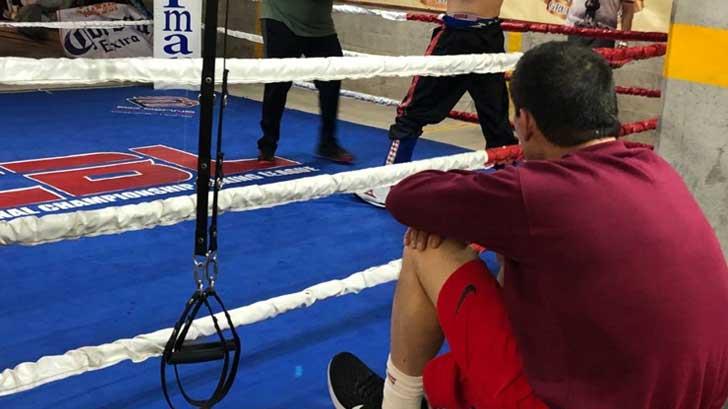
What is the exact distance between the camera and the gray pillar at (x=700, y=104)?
7.80ft

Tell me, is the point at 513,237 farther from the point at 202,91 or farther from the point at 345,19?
the point at 345,19

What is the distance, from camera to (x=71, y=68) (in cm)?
155

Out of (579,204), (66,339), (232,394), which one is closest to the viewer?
(579,204)

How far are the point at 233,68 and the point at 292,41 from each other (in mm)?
2255

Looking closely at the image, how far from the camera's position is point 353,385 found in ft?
6.12

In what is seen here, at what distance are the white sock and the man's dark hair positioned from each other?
50cm

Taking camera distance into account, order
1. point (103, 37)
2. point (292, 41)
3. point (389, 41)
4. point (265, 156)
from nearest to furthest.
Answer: point (292, 41), point (265, 156), point (389, 41), point (103, 37)

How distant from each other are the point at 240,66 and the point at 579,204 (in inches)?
30.9

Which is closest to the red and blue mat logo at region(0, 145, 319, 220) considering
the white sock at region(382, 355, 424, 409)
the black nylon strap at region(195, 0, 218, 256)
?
the black nylon strap at region(195, 0, 218, 256)

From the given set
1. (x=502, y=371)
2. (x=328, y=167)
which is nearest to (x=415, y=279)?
(x=502, y=371)

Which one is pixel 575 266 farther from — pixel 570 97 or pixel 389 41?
pixel 389 41

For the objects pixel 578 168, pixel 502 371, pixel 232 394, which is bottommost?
pixel 232 394

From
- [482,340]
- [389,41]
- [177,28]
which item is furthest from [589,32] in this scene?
[389,41]

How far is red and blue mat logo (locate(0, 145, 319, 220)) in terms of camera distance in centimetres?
333
